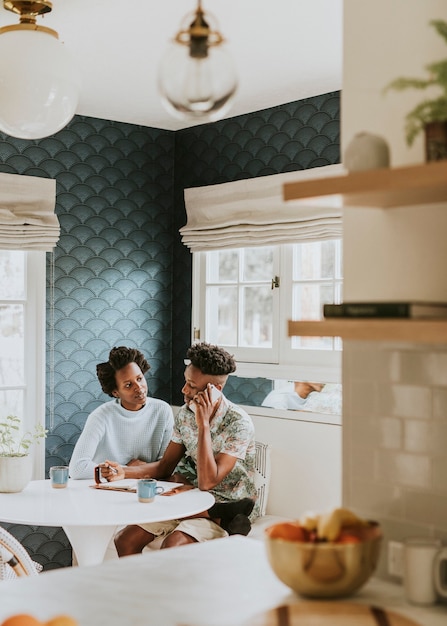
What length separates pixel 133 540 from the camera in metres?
3.99

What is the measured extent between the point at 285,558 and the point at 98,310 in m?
3.61

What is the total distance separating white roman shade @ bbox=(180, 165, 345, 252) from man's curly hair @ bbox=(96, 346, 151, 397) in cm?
95

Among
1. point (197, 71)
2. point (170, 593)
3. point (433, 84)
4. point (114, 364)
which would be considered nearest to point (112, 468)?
point (114, 364)

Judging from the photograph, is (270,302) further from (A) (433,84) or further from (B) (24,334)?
(A) (433,84)

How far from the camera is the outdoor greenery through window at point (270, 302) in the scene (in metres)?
4.51

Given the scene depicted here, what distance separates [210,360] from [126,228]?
4.98 feet

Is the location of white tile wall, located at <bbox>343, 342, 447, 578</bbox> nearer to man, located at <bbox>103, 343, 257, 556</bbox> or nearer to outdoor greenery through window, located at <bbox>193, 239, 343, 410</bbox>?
man, located at <bbox>103, 343, 257, 556</bbox>

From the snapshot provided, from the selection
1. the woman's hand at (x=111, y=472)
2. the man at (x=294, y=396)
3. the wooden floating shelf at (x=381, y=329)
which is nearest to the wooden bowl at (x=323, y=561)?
the wooden floating shelf at (x=381, y=329)

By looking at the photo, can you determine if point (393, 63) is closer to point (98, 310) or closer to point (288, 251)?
point (288, 251)

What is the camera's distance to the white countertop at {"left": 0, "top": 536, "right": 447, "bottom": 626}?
62.6 inches

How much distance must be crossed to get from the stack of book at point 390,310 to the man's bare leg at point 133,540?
2.53 metres

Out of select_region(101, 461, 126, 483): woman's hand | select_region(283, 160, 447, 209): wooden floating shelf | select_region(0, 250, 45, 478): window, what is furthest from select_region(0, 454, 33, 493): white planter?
select_region(283, 160, 447, 209): wooden floating shelf

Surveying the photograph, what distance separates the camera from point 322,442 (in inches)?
170

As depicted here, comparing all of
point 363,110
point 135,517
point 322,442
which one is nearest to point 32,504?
point 135,517
